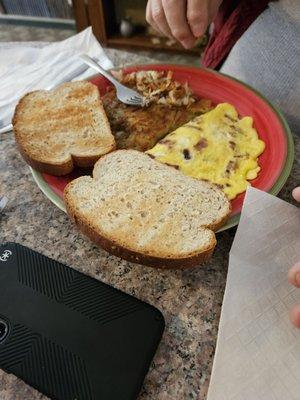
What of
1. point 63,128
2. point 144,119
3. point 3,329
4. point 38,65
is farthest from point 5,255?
point 38,65

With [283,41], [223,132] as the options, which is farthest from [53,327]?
[283,41]

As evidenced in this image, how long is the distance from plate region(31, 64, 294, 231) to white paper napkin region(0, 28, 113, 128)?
196 mm

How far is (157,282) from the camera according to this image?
0.75m

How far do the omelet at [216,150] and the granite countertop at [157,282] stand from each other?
0.11 m

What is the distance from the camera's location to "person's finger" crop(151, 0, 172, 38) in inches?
39.4

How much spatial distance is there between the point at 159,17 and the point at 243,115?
346 mm

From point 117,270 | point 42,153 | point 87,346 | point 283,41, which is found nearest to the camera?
point 87,346

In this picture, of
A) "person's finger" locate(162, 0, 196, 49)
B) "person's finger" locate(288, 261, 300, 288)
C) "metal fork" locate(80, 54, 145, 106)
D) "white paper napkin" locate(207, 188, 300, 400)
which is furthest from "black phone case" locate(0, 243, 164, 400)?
"person's finger" locate(162, 0, 196, 49)

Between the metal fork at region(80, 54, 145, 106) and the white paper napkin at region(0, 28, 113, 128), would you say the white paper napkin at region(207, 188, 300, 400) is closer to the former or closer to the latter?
the metal fork at region(80, 54, 145, 106)

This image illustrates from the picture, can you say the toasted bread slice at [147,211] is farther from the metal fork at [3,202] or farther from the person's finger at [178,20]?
the person's finger at [178,20]

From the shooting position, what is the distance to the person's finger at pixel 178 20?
37.6 inches

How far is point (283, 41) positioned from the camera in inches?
46.4

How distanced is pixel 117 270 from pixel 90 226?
0.10 metres

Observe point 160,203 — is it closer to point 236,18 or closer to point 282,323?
point 282,323
